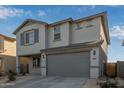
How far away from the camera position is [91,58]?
14109 mm

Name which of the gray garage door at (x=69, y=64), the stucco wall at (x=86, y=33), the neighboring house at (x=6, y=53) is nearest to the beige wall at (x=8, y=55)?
the neighboring house at (x=6, y=53)

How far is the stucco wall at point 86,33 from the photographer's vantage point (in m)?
15.4

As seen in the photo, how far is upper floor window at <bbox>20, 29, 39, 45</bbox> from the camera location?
19359 millimetres

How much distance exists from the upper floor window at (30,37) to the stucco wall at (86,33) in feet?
15.6

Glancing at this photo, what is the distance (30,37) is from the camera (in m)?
20.1

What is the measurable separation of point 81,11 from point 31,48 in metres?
7.73

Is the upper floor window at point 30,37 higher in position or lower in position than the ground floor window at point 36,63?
higher

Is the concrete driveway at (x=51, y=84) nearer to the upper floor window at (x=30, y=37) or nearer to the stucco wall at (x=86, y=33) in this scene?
the stucco wall at (x=86, y=33)

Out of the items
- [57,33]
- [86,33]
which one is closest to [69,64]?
[86,33]

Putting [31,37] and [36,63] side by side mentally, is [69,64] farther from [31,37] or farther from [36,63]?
[36,63]

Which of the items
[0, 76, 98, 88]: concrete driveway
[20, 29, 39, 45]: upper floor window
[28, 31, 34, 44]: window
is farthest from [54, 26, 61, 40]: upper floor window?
[0, 76, 98, 88]: concrete driveway

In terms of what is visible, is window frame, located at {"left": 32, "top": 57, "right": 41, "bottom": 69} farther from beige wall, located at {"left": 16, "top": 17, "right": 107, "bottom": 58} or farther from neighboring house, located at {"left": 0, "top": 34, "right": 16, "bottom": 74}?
neighboring house, located at {"left": 0, "top": 34, "right": 16, "bottom": 74}

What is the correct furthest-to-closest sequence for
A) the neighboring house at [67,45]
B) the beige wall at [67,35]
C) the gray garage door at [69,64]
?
the beige wall at [67,35] < the gray garage door at [69,64] < the neighboring house at [67,45]

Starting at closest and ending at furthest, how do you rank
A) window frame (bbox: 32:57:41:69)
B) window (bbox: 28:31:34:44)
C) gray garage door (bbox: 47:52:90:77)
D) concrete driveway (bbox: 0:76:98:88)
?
concrete driveway (bbox: 0:76:98:88)
gray garage door (bbox: 47:52:90:77)
window (bbox: 28:31:34:44)
window frame (bbox: 32:57:41:69)
